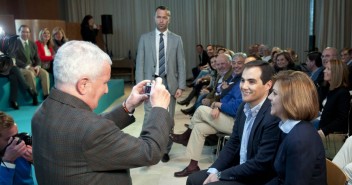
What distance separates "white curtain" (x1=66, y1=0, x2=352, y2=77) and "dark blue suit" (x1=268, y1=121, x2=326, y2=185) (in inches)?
320

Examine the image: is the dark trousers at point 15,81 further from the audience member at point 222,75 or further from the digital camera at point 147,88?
the digital camera at point 147,88

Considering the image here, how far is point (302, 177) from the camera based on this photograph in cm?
145

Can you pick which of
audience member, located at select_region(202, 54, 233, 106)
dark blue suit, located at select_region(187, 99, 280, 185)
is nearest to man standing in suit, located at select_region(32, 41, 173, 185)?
dark blue suit, located at select_region(187, 99, 280, 185)

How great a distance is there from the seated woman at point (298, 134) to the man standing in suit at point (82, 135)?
658 millimetres

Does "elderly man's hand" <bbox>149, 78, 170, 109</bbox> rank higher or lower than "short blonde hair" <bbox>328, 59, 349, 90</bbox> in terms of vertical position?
higher

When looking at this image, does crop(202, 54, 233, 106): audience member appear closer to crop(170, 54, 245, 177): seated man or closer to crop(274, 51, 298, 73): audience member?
crop(170, 54, 245, 177): seated man

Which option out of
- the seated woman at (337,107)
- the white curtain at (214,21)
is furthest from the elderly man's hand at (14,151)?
the white curtain at (214,21)

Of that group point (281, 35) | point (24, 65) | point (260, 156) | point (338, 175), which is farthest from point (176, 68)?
point (281, 35)

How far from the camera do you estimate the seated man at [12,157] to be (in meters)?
1.77

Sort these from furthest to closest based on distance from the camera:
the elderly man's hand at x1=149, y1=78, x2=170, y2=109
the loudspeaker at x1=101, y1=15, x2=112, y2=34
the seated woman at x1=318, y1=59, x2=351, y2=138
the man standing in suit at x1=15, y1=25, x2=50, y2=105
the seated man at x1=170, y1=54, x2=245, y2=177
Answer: the loudspeaker at x1=101, y1=15, x2=112, y2=34 < the man standing in suit at x1=15, y1=25, x2=50, y2=105 < the seated man at x1=170, y1=54, x2=245, y2=177 < the seated woman at x1=318, y1=59, x2=351, y2=138 < the elderly man's hand at x1=149, y1=78, x2=170, y2=109

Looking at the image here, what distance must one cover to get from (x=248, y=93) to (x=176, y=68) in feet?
4.90

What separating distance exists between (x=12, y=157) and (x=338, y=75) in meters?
2.70

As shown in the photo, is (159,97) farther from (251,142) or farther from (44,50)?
(44,50)

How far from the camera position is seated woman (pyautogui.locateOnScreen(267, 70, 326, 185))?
145 centimetres
